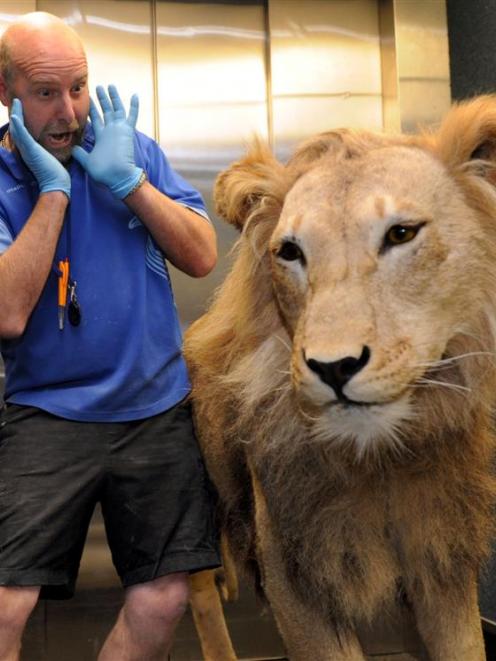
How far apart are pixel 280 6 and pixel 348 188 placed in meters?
2.32

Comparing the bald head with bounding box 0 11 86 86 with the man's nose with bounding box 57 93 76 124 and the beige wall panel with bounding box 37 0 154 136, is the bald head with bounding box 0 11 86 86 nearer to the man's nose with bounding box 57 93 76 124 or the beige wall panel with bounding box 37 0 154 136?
the man's nose with bounding box 57 93 76 124

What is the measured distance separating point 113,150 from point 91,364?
0.54m

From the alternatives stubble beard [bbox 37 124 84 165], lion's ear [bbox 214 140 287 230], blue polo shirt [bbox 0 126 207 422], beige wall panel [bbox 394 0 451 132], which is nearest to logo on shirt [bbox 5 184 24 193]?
blue polo shirt [bbox 0 126 207 422]

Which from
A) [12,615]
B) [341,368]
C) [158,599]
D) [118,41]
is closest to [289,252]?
[341,368]

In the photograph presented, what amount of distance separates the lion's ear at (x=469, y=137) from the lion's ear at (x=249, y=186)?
38 cm

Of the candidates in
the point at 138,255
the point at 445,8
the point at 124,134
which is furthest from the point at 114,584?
the point at 445,8

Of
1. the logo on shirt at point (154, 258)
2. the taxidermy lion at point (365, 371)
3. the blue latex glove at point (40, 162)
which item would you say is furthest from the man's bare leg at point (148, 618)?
the blue latex glove at point (40, 162)

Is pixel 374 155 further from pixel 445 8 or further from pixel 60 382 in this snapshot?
pixel 445 8

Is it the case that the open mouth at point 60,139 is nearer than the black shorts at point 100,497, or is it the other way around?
the black shorts at point 100,497

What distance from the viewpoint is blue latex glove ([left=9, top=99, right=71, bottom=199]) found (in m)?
2.50

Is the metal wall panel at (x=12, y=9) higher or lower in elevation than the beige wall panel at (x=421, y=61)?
higher

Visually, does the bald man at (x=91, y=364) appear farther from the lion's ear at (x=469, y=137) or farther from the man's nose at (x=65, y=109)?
the lion's ear at (x=469, y=137)

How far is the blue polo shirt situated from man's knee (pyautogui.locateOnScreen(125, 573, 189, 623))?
428 mm

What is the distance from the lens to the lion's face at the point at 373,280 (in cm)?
194
